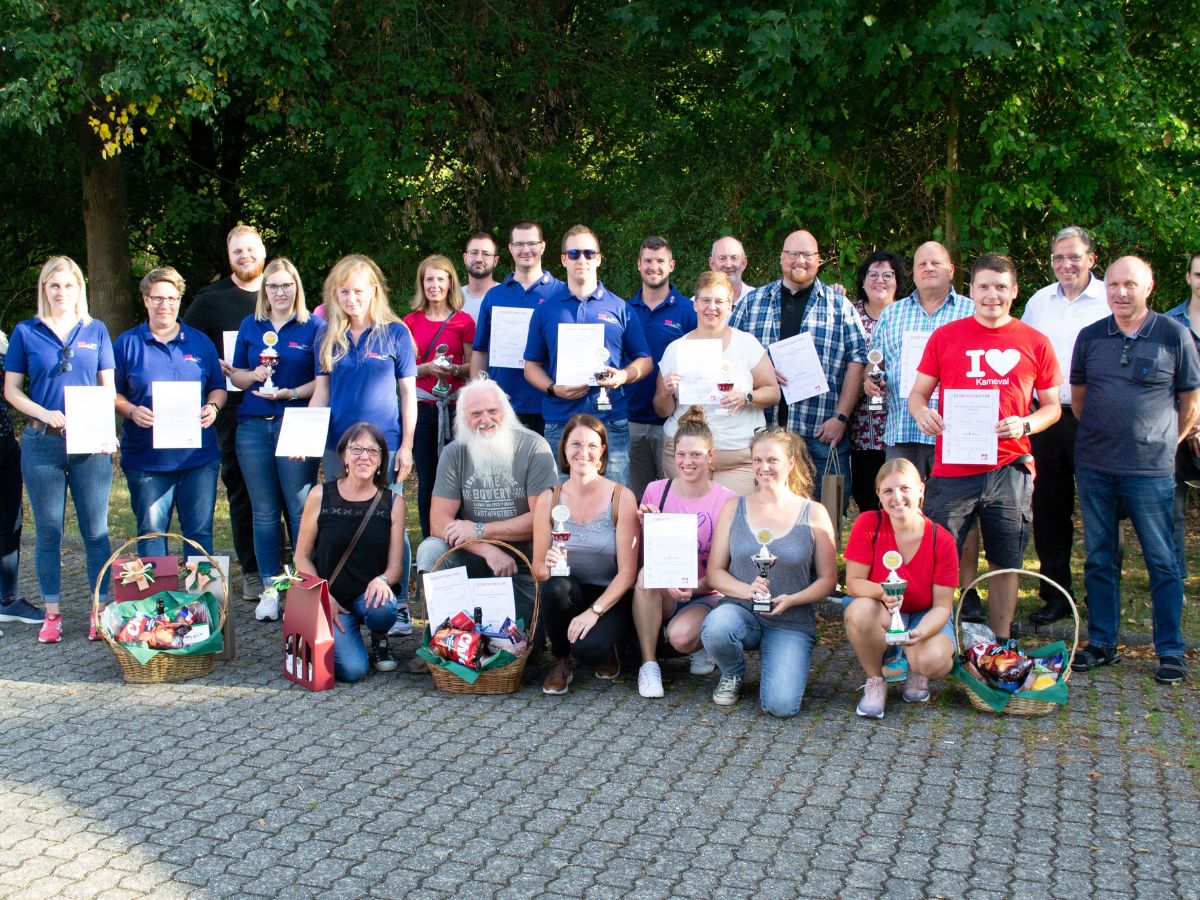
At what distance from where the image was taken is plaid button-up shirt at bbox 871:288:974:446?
704cm

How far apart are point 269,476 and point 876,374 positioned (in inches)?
146

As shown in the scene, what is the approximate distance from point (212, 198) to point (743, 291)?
38.3 ft

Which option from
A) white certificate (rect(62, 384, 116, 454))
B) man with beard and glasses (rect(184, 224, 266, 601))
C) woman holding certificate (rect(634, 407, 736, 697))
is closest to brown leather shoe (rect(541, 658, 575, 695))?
woman holding certificate (rect(634, 407, 736, 697))

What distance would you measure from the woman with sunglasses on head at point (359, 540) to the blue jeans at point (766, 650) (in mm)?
1767

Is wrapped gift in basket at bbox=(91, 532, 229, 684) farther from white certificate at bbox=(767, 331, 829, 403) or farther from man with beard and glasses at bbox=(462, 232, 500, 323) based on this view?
white certificate at bbox=(767, 331, 829, 403)

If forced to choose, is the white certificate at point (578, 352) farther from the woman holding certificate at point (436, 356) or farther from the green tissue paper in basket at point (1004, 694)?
the green tissue paper in basket at point (1004, 694)

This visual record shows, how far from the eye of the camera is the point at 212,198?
1769 cm

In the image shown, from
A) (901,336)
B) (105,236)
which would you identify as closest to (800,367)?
(901,336)

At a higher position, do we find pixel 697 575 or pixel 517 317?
pixel 517 317

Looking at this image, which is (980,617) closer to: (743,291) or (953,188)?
(743,291)

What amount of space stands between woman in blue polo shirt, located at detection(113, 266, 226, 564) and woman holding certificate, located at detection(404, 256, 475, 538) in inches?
52.3

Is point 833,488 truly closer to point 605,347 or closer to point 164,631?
point 605,347

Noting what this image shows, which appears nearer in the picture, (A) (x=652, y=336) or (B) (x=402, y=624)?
(B) (x=402, y=624)

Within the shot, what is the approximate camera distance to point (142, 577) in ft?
22.2
